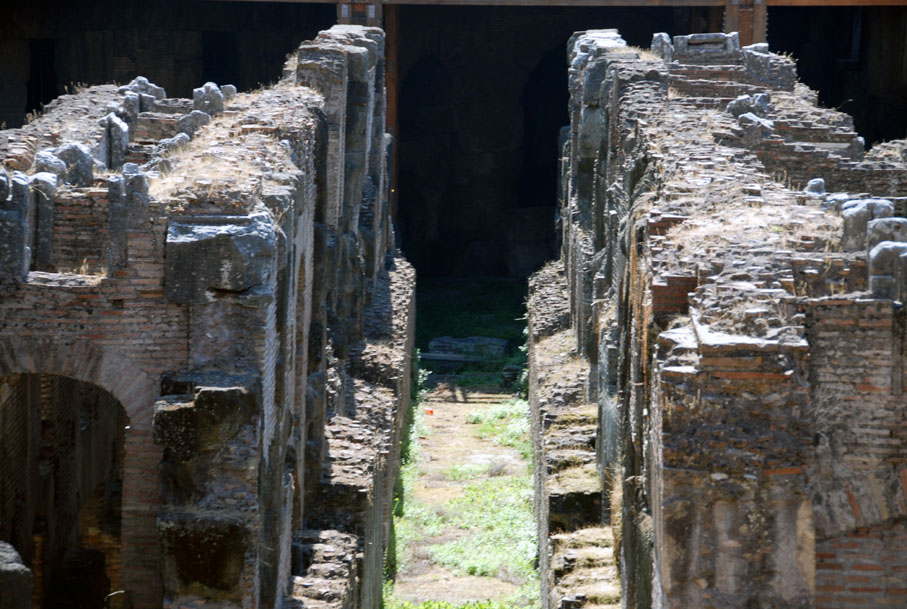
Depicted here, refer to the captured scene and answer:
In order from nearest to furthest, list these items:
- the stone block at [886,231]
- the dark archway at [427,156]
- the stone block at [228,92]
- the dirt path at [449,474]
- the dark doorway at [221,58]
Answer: the stone block at [886,231]
the dirt path at [449,474]
the stone block at [228,92]
the dark doorway at [221,58]
the dark archway at [427,156]

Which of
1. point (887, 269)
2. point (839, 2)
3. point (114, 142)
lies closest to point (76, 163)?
point (114, 142)

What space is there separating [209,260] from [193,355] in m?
0.55

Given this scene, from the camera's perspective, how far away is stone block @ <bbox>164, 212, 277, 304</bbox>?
26.7 feet

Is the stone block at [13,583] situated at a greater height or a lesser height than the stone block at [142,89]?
lesser

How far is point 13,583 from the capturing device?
7.01 m

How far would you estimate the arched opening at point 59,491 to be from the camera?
10.7m

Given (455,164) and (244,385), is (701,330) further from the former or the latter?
(455,164)

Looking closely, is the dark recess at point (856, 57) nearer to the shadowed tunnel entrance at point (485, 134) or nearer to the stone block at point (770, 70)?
the shadowed tunnel entrance at point (485, 134)

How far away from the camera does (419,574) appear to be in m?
13.9

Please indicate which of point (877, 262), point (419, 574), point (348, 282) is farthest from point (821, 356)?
point (348, 282)

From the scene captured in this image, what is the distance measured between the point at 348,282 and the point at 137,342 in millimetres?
7805

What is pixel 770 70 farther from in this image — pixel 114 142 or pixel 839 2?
pixel 114 142

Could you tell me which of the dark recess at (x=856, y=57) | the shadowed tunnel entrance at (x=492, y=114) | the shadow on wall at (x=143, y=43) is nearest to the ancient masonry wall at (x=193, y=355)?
the shadow on wall at (x=143, y=43)

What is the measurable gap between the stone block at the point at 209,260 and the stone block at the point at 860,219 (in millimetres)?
3171
